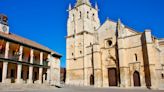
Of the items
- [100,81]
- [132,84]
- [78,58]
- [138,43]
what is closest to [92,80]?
[100,81]

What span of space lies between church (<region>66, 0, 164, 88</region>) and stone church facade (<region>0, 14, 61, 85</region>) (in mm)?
6416

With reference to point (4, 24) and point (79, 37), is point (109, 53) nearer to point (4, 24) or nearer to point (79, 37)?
point (79, 37)

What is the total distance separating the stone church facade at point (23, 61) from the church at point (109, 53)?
6416 mm

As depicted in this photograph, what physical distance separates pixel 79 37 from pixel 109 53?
355 inches

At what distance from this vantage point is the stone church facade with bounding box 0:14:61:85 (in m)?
23.3

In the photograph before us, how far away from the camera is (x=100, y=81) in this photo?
3381cm

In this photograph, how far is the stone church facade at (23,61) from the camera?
76.6 ft

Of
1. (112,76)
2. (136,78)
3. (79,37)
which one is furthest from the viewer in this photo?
(79,37)

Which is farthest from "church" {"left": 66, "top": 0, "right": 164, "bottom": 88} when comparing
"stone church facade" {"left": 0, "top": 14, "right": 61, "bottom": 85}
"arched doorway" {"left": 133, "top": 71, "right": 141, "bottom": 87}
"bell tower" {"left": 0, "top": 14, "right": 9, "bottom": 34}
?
"bell tower" {"left": 0, "top": 14, "right": 9, "bottom": 34}

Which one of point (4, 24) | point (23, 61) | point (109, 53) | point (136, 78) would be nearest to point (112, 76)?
point (109, 53)

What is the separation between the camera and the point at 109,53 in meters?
34.5

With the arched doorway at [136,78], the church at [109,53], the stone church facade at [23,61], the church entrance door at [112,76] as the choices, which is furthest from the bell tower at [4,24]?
the arched doorway at [136,78]

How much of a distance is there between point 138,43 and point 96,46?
826cm

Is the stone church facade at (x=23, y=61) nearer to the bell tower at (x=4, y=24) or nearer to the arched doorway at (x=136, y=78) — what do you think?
the bell tower at (x=4, y=24)
